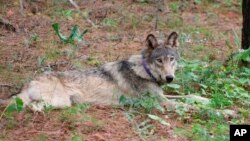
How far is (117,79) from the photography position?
25.2 feet

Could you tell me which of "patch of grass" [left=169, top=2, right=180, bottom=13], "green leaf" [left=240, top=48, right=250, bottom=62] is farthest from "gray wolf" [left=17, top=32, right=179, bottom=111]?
"patch of grass" [left=169, top=2, right=180, bottom=13]

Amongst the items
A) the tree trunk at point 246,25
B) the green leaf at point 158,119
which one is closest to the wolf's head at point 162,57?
the green leaf at point 158,119

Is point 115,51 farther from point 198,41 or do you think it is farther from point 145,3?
point 145,3

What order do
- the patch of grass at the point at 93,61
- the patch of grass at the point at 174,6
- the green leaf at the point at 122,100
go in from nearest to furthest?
the green leaf at the point at 122,100, the patch of grass at the point at 93,61, the patch of grass at the point at 174,6

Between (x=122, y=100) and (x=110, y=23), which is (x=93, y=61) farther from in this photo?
(x=110, y=23)

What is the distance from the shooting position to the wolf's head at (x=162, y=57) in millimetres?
7330

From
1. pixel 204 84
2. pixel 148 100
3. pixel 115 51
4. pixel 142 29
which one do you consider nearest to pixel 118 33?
pixel 142 29

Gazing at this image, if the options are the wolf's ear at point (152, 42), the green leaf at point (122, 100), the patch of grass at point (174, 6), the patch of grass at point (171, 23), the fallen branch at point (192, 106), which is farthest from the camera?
the patch of grass at point (174, 6)

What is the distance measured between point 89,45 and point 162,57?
3.93 meters

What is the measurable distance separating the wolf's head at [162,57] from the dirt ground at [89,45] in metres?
0.67

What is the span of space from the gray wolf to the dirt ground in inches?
17.0

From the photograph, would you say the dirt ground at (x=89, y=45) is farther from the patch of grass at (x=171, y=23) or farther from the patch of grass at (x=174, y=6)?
the patch of grass at (x=174, y=6)

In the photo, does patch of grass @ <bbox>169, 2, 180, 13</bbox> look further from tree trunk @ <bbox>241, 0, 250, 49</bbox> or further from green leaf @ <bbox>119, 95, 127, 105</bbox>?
green leaf @ <bbox>119, 95, 127, 105</bbox>

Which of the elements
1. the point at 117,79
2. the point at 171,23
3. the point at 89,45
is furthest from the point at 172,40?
the point at 171,23
